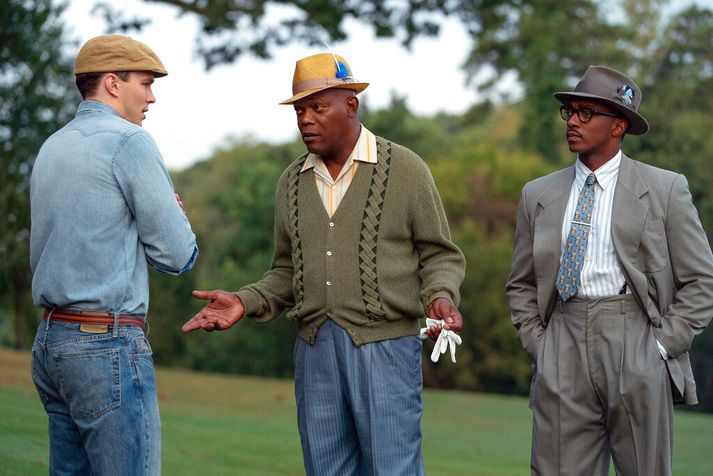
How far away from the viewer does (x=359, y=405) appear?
205 inches

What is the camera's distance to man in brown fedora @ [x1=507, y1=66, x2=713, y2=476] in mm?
5422

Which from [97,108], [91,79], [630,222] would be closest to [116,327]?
[97,108]

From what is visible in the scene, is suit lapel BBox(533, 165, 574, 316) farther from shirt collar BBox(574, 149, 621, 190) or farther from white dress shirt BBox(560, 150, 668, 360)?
shirt collar BBox(574, 149, 621, 190)

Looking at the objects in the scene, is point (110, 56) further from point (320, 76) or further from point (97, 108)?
point (320, 76)

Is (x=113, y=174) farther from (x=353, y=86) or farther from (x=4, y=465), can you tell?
(x=4, y=465)

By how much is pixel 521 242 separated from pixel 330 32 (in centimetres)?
953

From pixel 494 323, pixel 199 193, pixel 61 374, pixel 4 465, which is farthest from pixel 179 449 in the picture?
pixel 199 193

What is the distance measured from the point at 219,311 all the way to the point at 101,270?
0.98 meters

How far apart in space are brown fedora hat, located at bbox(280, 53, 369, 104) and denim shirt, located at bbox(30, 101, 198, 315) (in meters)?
0.92

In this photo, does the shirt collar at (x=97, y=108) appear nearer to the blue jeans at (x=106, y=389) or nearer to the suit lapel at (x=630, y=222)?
the blue jeans at (x=106, y=389)

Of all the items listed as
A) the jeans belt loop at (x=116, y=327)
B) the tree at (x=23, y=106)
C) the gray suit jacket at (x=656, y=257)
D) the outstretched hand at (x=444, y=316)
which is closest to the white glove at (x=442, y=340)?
the outstretched hand at (x=444, y=316)

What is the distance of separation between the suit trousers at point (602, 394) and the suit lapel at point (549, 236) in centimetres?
11

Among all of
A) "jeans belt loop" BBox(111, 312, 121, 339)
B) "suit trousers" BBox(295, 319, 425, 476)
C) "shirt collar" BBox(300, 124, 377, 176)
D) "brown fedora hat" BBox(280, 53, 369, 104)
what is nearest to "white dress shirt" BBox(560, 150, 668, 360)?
"suit trousers" BBox(295, 319, 425, 476)

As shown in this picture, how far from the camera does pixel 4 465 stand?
8.30 meters
